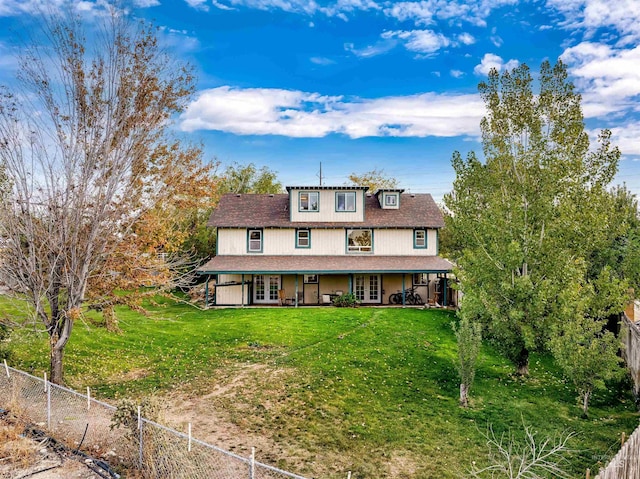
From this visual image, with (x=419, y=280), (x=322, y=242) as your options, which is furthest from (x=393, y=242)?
(x=322, y=242)

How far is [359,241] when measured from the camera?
2658 centimetres

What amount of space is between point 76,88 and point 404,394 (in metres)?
12.0

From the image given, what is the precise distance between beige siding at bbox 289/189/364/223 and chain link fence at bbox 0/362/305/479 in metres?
17.8

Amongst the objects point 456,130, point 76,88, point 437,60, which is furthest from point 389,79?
point 76,88

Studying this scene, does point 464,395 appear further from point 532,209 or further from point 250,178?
point 250,178

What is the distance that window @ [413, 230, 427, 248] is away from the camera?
2633cm

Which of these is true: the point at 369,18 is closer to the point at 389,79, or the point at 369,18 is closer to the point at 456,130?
the point at 389,79

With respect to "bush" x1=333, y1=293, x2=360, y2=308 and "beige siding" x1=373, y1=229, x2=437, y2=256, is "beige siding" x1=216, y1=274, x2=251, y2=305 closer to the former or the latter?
"bush" x1=333, y1=293, x2=360, y2=308

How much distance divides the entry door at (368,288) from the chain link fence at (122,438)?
60.4ft

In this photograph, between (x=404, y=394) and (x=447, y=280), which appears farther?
(x=447, y=280)

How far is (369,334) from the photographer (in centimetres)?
1812

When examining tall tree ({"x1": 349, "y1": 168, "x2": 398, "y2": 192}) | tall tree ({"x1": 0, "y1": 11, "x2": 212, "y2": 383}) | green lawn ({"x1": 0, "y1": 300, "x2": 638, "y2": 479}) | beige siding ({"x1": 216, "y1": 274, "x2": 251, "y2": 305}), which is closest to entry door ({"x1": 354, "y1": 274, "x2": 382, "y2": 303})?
green lawn ({"x1": 0, "y1": 300, "x2": 638, "y2": 479})

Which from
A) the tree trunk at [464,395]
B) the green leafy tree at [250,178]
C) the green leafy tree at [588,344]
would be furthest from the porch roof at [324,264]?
the green leafy tree at [250,178]

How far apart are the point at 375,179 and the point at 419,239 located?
22.6 m
